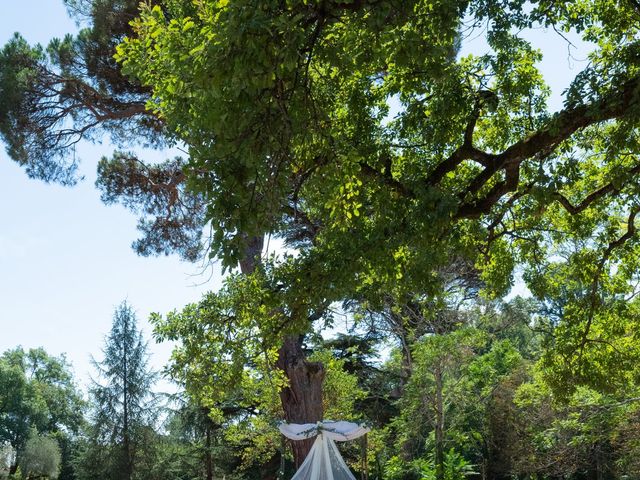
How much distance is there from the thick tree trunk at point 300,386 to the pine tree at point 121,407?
6.15 metres

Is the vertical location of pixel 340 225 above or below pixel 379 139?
below

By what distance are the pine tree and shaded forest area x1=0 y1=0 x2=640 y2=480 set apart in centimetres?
5

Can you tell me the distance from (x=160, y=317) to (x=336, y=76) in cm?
345

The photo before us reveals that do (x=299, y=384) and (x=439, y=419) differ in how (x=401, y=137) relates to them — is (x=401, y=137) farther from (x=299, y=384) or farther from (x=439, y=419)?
(x=439, y=419)

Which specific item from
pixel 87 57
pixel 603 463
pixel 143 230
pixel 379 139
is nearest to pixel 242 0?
pixel 379 139

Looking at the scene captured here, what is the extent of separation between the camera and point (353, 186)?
575 cm

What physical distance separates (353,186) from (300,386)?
606 cm

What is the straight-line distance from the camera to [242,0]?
12.2ft

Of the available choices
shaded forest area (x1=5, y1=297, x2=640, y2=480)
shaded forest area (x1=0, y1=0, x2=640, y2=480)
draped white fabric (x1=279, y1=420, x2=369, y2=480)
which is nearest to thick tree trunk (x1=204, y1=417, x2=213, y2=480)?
shaded forest area (x1=5, y1=297, x2=640, y2=480)

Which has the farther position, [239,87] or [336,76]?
[336,76]

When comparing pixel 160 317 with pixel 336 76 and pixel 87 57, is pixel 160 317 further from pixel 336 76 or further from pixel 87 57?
pixel 87 57

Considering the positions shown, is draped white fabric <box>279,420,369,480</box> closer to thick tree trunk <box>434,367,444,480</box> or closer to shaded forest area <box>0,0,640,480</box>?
shaded forest area <box>0,0,640,480</box>

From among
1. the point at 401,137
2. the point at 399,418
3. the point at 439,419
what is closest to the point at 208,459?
the point at 399,418

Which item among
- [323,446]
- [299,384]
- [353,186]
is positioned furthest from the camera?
[299,384]
